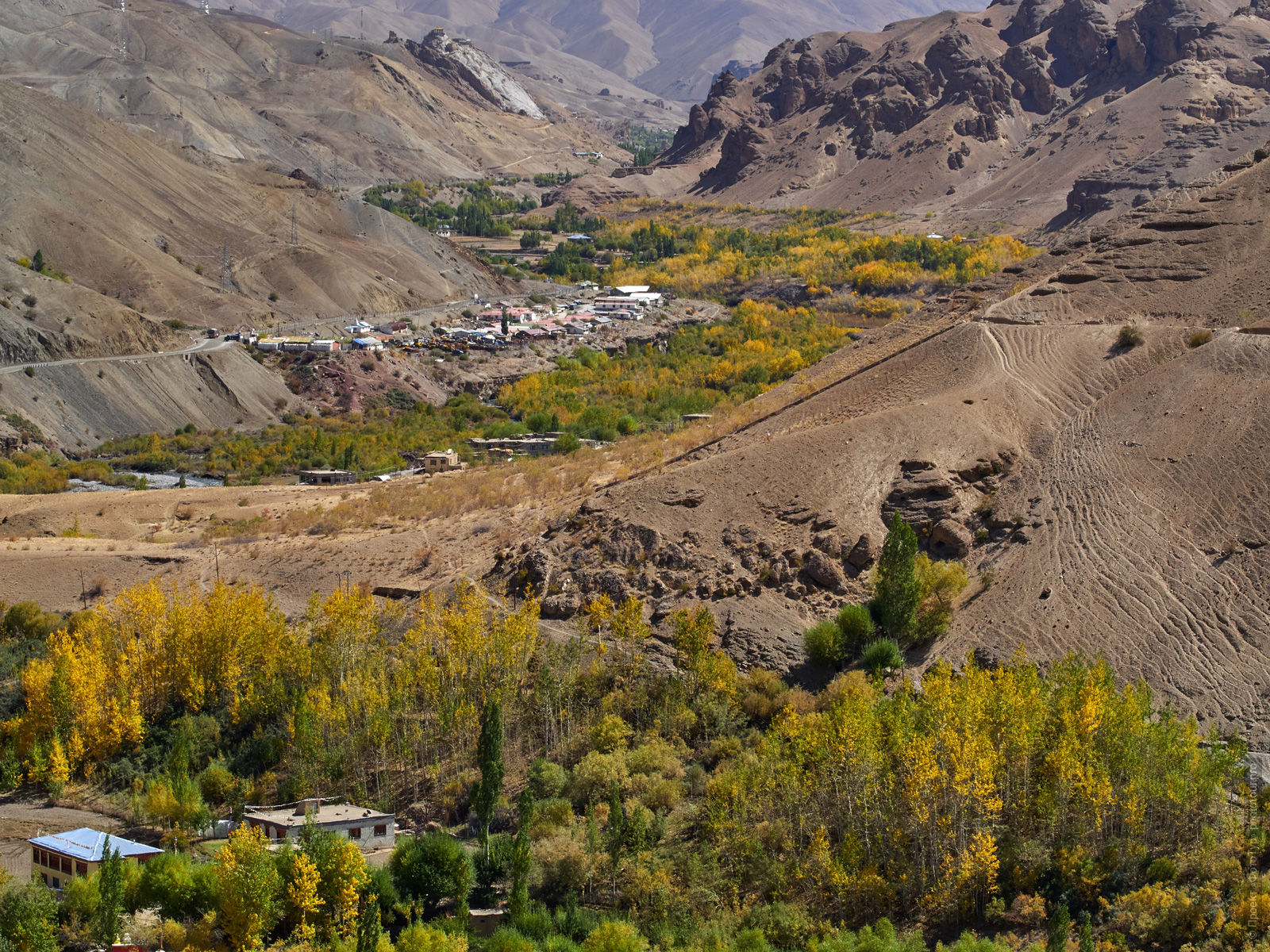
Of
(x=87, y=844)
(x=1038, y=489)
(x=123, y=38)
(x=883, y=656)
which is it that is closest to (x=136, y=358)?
(x=87, y=844)

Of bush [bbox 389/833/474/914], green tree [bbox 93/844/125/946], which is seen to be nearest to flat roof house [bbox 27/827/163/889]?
green tree [bbox 93/844/125/946]

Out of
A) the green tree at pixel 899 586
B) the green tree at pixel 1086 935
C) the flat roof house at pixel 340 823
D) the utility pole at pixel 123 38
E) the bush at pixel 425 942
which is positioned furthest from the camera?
the utility pole at pixel 123 38

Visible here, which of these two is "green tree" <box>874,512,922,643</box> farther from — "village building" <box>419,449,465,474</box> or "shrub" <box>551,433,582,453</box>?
"village building" <box>419,449,465,474</box>

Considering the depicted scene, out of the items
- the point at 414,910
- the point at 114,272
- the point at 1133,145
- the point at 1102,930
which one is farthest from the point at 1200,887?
the point at 1133,145

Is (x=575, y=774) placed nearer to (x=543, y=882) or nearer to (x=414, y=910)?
(x=543, y=882)

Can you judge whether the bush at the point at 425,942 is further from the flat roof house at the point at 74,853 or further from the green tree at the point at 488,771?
the flat roof house at the point at 74,853

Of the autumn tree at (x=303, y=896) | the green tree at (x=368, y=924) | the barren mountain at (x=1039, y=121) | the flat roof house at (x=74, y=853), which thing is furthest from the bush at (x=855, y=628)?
the barren mountain at (x=1039, y=121)

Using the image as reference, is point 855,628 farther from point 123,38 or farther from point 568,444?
point 123,38
